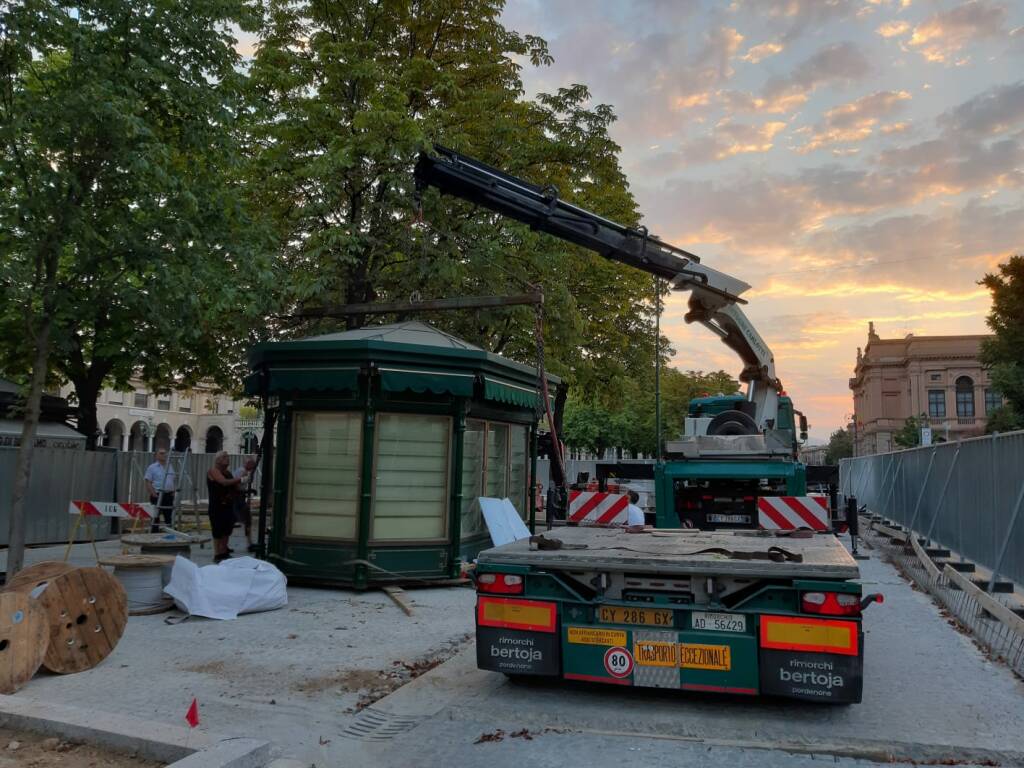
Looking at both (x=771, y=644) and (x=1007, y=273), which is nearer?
(x=771, y=644)

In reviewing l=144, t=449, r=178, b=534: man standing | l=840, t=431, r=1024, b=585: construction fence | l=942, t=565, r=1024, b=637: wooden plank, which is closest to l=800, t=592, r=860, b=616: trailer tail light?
l=942, t=565, r=1024, b=637: wooden plank

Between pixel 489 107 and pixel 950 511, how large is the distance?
39.7 feet

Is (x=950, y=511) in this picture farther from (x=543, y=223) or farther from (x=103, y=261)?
(x=103, y=261)

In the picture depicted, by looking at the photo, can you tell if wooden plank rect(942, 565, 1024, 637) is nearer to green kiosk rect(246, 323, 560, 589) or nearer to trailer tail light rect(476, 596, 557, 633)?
trailer tail light rect(476, 596, 557, 633)

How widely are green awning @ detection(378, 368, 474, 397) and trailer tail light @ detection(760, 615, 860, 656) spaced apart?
593 centimetres

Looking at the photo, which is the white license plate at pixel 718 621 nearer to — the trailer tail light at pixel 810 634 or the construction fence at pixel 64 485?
the trailer tail light at pixel 810 634

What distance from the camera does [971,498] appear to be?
1149cm

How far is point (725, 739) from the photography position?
4.96 m

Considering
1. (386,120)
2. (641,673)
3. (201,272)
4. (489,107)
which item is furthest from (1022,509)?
(489,107)

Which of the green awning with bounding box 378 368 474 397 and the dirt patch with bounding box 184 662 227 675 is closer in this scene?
the dirt patch with bounding box 184 662 227 675

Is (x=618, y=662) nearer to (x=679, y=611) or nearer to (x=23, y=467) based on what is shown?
(x=679, y=611)

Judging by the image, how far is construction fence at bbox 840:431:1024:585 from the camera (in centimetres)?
901

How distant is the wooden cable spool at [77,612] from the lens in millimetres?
6219

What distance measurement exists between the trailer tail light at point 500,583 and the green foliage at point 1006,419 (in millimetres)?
37625
